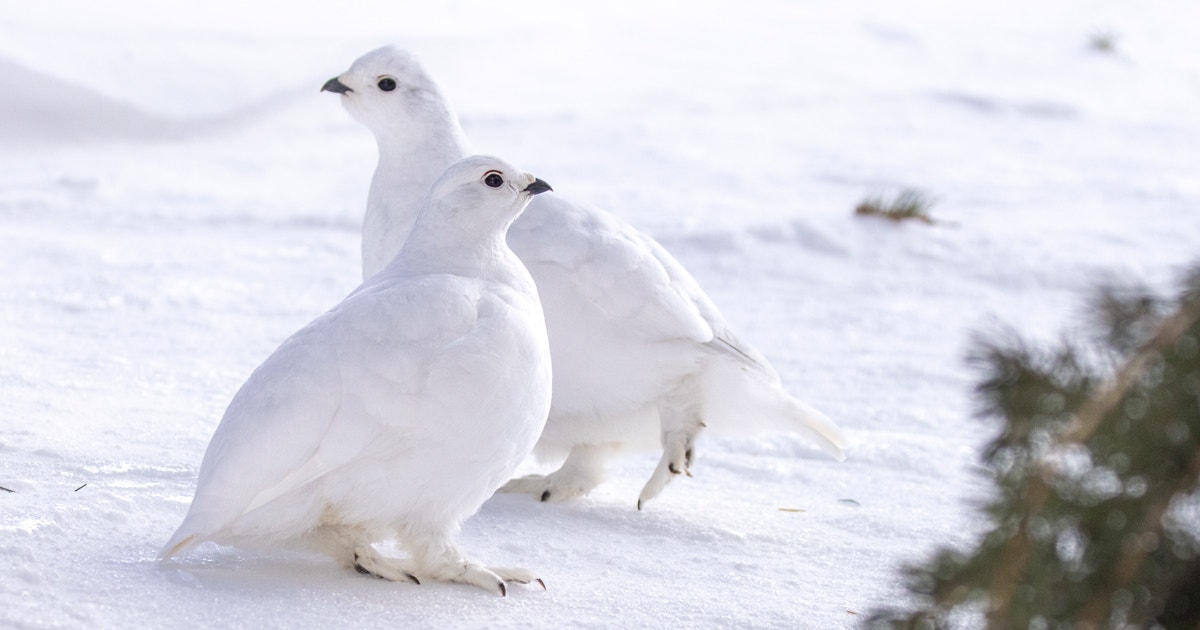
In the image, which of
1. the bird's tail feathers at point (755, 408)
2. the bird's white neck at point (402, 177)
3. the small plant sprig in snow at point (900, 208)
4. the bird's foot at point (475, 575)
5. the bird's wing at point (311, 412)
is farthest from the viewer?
the small plant sprig in snow at point (900, 208)

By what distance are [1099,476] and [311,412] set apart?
1334mm

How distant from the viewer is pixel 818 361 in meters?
5.00

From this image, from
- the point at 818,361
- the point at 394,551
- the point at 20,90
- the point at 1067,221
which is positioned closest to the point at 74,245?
the point at 20,90

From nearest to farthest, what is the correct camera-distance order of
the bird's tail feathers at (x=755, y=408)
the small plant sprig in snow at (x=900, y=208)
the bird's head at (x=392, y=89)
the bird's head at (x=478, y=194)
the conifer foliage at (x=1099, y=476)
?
the conifer foliage at (x=1099, y=476), the bird's head at (x=478, y=194), the bird's tail feathers at (x=755, y=408), the bird's head at (x=392, y=89), the small plant sprig in snow at (x=900, y=208)

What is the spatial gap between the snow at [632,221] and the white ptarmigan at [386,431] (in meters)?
0.10

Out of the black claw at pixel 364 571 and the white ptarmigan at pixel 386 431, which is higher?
the white ptarmigan at pixel 386 431

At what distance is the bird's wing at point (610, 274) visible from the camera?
3.18m

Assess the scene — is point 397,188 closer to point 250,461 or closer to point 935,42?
point 250,461

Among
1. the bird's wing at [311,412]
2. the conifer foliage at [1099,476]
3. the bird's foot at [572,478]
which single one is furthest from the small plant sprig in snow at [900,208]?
the conifer foliage at [1099,476]

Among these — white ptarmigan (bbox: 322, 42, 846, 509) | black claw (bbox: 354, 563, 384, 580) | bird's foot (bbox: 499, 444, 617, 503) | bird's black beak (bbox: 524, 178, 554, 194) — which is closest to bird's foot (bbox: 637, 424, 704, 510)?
white ptarmigan (bbox: 322, 42, 846, 509)

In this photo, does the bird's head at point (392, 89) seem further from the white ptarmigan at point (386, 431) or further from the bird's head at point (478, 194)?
the white ptarmigan at point (386, 431)

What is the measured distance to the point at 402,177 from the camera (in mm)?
3523

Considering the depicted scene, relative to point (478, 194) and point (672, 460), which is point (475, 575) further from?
point (672, 460)

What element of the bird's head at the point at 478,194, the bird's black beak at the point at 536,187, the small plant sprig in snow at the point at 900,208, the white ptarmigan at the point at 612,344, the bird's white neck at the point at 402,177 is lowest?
the small plant sprig in snow at the point at 900,208
